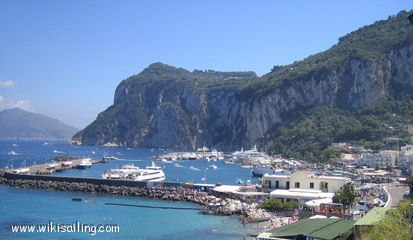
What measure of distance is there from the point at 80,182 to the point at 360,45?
87.8 metres

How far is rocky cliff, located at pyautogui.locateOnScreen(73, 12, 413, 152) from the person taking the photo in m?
119

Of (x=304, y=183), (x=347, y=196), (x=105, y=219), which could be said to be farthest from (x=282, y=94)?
(x=105, y=219)

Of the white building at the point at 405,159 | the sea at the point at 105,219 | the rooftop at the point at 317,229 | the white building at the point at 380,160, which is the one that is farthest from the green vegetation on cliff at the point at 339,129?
the rooftop at the point at 317,229

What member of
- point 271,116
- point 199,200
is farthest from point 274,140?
point 199,200

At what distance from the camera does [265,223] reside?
38062 mm

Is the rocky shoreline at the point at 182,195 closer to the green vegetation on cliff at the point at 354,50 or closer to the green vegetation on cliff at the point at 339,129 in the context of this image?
the green vegetation on cliff at the point at 339,129

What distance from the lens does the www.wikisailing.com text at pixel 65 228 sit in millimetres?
34344

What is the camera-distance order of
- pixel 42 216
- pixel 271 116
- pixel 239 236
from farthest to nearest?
pixel 271 116, pixel 42 216, pixel 239 236

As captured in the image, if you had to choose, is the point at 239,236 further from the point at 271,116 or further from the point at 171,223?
the point at 271,116

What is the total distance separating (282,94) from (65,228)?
10437cm

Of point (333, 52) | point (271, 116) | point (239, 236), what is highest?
point (333, 52)

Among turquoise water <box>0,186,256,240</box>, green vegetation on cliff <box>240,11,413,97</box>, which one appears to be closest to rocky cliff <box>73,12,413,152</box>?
green vegetation on cliff <box>240,11,413,97</box>

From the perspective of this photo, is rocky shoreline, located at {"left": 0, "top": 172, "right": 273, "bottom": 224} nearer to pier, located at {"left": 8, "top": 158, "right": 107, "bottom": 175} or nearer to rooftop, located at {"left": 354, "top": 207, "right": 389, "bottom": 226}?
pier, located at {"left": 8, "top": 158, "right": 107, "bottom": 175}

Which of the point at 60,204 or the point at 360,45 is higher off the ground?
the point at 360,45
